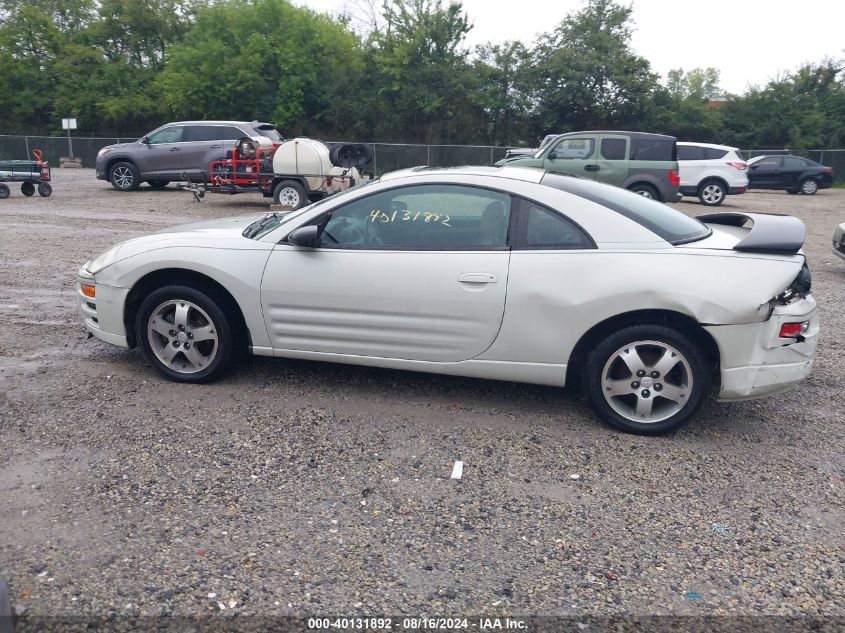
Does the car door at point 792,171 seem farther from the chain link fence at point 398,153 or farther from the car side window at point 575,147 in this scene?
the car side window at point 575,147

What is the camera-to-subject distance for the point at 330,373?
5305 millimetres

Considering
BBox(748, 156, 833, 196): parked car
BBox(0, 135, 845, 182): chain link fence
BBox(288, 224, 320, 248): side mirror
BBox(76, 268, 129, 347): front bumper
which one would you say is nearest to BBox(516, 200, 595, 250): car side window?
BBox(288, 224, 320, 248): side mirror

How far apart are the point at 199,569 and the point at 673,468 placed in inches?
97.2

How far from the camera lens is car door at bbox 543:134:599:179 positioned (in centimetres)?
1612

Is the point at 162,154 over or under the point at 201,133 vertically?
under

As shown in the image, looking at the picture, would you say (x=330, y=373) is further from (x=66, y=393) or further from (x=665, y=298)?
(x=665, y=298)

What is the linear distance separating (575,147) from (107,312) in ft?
42.4

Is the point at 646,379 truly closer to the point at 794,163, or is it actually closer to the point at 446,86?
the point at 794,163

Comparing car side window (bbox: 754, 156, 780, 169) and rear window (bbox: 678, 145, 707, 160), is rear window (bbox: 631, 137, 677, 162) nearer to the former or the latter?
rear window (bbox: 678, 145, 707, 160)

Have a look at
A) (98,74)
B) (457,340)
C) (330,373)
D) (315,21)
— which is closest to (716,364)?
(457,340)

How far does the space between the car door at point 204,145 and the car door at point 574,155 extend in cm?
770

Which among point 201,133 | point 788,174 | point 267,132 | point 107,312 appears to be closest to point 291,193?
point 267,132

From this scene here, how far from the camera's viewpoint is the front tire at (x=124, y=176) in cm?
1931

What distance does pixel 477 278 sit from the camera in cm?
440
